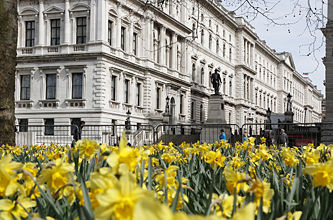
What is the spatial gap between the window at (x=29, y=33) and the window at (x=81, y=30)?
381cm

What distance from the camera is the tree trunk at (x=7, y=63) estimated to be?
6.48 m

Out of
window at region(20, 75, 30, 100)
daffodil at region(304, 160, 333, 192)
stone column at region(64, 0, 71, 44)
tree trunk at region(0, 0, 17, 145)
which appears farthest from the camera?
window at region(20, 75, 30, 100)

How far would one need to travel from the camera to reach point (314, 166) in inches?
69.1

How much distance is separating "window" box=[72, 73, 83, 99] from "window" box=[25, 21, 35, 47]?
15.3ft

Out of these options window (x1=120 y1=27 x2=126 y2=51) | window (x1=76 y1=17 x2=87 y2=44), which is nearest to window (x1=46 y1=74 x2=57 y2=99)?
window (x1=76 y1=17 x2=87 y2=44)

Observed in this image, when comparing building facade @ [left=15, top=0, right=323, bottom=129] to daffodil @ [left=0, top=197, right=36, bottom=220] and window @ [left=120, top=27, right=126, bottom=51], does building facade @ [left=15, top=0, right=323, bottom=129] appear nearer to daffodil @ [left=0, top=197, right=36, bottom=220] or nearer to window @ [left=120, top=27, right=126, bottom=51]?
window @ [left=120, top=27, right=126, bottom=51]

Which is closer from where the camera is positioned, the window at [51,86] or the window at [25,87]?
the window at [51,86]

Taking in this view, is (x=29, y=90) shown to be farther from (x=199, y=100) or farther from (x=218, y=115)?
(x=199, y=100)

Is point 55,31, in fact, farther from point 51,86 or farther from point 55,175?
point 55,175

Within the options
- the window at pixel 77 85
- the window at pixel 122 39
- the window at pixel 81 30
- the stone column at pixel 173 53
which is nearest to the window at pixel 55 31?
the window at pixel 81 30

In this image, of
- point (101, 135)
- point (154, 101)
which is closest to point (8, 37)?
point (101, 135)

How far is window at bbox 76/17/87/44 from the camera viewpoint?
3170cm

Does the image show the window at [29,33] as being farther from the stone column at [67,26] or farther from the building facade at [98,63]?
the stone column at [67,26]

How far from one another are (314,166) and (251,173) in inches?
40.2
